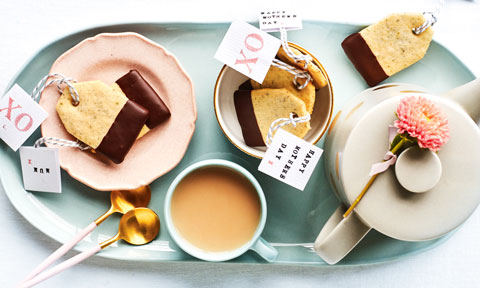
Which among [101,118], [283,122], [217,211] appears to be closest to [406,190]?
[283,122]

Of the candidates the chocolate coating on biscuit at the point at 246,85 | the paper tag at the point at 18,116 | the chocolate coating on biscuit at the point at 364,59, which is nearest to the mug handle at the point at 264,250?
the chocolate coating on biscuit at the point at 246,85

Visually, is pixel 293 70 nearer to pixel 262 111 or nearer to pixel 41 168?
pixel 262 111

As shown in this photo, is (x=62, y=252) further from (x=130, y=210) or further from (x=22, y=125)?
(x=22, y=125)

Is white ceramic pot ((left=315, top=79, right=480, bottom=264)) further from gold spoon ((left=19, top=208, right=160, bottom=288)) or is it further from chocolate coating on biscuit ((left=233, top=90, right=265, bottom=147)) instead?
gold spoon ((left=19, top=208, right=160, bottom=288))

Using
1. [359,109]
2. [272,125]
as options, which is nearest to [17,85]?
[272,125]

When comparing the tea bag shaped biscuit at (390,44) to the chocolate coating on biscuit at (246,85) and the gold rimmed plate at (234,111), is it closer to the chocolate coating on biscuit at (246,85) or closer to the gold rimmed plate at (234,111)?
the gold rimmed plate at (234,111)

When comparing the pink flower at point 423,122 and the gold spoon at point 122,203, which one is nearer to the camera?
the pink flower at point 423,122
